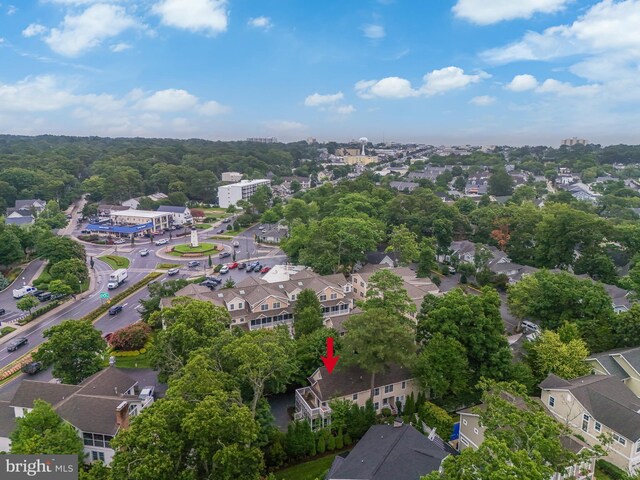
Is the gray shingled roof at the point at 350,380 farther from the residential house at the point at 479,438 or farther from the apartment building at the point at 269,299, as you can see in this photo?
the apartment building at the point at 269,299

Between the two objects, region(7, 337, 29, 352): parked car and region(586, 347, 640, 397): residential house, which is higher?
region(586, 347, 640, 397): residential house

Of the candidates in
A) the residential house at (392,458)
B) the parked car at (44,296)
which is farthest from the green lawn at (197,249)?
the residential house at (392,458)

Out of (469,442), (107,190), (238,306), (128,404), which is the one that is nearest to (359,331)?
(469,442)

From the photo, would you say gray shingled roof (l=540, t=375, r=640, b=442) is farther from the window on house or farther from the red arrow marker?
the red arrow marker

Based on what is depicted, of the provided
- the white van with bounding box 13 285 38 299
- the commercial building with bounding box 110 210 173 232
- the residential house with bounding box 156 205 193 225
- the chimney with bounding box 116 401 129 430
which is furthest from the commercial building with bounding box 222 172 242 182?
the chimney with bounding box 116 401 129 430

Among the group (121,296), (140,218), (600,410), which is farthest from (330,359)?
(140,218)

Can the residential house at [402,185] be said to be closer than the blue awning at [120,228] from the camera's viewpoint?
No

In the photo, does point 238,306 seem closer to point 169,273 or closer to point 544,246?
point 169,273

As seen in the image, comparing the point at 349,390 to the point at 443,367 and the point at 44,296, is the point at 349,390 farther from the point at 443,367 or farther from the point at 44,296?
the point at 44,296
